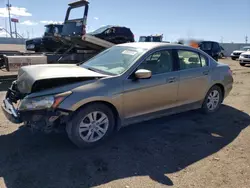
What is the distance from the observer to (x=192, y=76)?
4.97 metres

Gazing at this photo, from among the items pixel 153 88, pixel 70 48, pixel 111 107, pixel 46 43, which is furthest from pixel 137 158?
pixel 46 43

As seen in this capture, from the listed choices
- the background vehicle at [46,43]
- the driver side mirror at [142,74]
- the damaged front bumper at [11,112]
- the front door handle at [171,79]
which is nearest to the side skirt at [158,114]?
the front door handle at [171,79]

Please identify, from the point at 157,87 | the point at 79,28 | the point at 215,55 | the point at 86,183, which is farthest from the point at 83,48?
the point at 215,55

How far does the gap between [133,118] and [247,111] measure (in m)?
3.43

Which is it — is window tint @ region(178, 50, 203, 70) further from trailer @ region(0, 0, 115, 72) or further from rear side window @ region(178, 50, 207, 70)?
trailer @ region(0, 0, 115, 72)

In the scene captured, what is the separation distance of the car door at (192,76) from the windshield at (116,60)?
39.7 inches

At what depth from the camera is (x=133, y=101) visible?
407 cm

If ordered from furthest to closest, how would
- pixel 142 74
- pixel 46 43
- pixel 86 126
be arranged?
pixel 46 43
pixel 142 74
pixel 86 126

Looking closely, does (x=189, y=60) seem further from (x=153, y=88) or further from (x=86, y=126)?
(x=86, y=126)

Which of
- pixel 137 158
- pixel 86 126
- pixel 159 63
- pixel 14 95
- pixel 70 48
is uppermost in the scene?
pixel 70 48

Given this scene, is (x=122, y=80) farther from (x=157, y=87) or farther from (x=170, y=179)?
(x=170, y=179)

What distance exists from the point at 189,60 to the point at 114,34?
8.74 m

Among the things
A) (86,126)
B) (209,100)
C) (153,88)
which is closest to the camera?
(86,126)

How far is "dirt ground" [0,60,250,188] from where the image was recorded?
3.02 metres
